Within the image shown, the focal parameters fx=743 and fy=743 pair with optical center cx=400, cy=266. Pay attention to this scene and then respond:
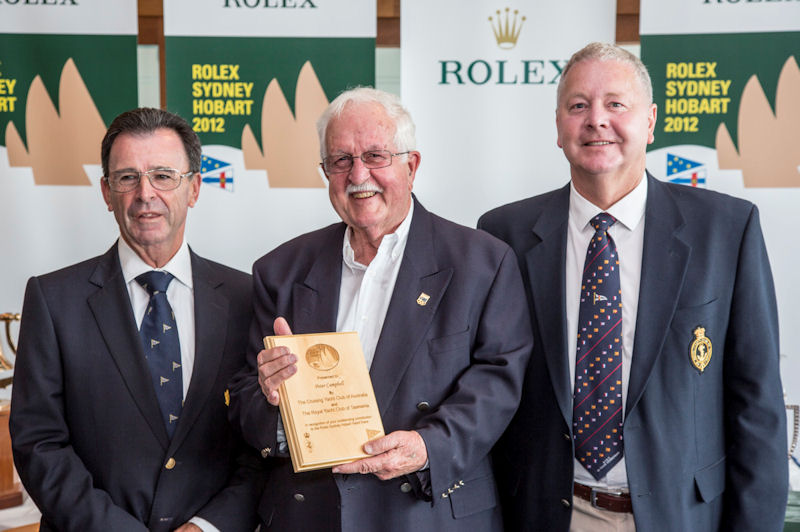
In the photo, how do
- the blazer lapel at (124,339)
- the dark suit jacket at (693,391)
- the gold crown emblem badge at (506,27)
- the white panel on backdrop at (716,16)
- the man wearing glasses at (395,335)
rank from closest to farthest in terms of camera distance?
the man wearing glasses at (395,335) → the dark suit jacket at (693,391) → the blazer lapel at (124,339) → the white panel on backdrop at (716,16) → the gold crown emblem badge at (506,27)

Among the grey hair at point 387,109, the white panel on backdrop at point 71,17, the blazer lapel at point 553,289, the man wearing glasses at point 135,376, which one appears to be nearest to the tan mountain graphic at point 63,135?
the white panel on backdrop at point 71,17

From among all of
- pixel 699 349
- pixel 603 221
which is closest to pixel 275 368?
pixel 603 221

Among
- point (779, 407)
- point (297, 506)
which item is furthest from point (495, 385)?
point (779, 407)

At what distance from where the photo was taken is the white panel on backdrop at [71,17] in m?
3.84

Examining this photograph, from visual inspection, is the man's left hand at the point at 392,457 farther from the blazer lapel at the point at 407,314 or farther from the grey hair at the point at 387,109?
the grey hair at the point at 387,109

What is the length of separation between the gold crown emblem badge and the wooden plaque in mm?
2500

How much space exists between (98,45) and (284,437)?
2913 millimetres

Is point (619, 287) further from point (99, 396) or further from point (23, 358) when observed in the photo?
point (23, 358)

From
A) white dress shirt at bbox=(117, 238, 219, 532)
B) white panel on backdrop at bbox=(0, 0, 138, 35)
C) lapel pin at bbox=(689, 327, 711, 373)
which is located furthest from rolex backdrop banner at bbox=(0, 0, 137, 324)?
lapel pin at bbox=(689, 327, 711, 373)

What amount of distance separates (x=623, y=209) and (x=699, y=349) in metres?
0.40

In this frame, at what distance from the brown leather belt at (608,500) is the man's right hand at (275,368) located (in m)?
0.81

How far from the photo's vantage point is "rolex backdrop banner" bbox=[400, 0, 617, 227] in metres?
3.75

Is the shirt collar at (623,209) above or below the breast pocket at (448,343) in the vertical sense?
above

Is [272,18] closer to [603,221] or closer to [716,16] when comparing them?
[716,16]
